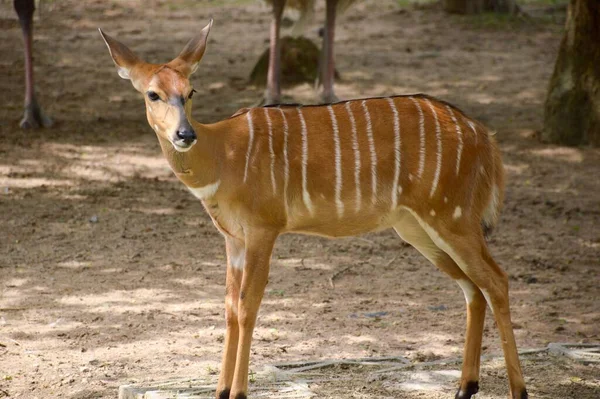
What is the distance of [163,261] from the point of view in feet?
22.1

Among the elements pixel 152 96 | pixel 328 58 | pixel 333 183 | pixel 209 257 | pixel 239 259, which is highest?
pixel 152 96

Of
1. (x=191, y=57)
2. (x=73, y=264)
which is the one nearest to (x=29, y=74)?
(x=73, y=264)

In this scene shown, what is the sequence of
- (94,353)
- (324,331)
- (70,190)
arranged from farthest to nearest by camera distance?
(70,190) → (324,331) → (94,353)

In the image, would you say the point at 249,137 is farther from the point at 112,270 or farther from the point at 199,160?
the point at 112,270

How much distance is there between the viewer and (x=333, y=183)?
4.34 m

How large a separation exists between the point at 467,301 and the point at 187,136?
1.52m

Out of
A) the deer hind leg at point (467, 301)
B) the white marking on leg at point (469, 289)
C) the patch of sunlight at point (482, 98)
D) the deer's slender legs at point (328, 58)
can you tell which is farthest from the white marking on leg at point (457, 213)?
the patch of sunlight at point (482, 98)

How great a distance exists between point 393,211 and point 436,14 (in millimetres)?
10843

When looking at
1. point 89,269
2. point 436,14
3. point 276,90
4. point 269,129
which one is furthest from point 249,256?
point 436,14

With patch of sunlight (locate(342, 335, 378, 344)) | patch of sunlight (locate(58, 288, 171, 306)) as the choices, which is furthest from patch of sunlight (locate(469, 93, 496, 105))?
patch of sunlight (locate(342, 335, 378, 344))

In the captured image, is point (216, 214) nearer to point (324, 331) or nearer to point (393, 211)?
point (393, 211)

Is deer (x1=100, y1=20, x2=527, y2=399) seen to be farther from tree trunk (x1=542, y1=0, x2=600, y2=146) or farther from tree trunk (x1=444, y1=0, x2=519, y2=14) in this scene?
tree trunk (x1=444, y1=0, x2=519, y2=14)

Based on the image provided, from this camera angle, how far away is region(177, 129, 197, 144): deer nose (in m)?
3.94

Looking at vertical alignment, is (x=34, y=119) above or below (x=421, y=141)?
below
